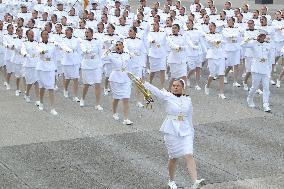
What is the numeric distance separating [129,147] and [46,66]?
4.44m

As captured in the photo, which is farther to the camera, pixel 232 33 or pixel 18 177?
pixel 232 33

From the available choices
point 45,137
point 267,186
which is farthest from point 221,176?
point 45,137

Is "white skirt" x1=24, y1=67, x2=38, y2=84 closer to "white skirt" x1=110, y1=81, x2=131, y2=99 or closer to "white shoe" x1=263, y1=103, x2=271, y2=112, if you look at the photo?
"white skirt" x1=110, y1=81, x2=131, y2=99

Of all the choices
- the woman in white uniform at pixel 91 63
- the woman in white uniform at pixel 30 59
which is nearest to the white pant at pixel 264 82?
the woman in white uniform at pixel 91 63

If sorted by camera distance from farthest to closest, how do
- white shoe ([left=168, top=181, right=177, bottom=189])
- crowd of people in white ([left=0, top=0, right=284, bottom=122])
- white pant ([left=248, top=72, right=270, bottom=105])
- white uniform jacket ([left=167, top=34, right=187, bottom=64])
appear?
white uniform jacket ([left=167, top=34, right=187, bottom=64]), white pant ([left=248, top=72, right=270, bottom=105]), crowd of people in white ([left=0, top=0, right=284, bottom=122]), white shoe ([left=168, top=181, right=177, bottom=189])

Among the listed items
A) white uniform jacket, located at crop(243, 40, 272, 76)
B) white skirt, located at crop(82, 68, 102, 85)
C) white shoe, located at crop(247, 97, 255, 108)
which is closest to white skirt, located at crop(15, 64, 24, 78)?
white skirt, located at crop(82, 68, 102, 85)

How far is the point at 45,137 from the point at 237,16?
9592 mm

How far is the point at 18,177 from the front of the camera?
12.4 meters

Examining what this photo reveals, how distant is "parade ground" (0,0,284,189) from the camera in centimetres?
1232

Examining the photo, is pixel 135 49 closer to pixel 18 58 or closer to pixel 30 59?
pixel 30 59

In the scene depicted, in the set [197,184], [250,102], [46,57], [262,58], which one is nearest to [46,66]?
[46,57]

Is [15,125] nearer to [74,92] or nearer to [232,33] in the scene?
[74,92]

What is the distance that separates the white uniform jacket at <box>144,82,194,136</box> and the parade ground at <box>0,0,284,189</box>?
1091 mm

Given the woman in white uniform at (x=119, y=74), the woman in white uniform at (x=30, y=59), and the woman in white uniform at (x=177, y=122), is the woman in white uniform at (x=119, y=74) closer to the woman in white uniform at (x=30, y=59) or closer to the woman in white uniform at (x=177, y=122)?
the woman in white uniform at (x=30, y=59)
